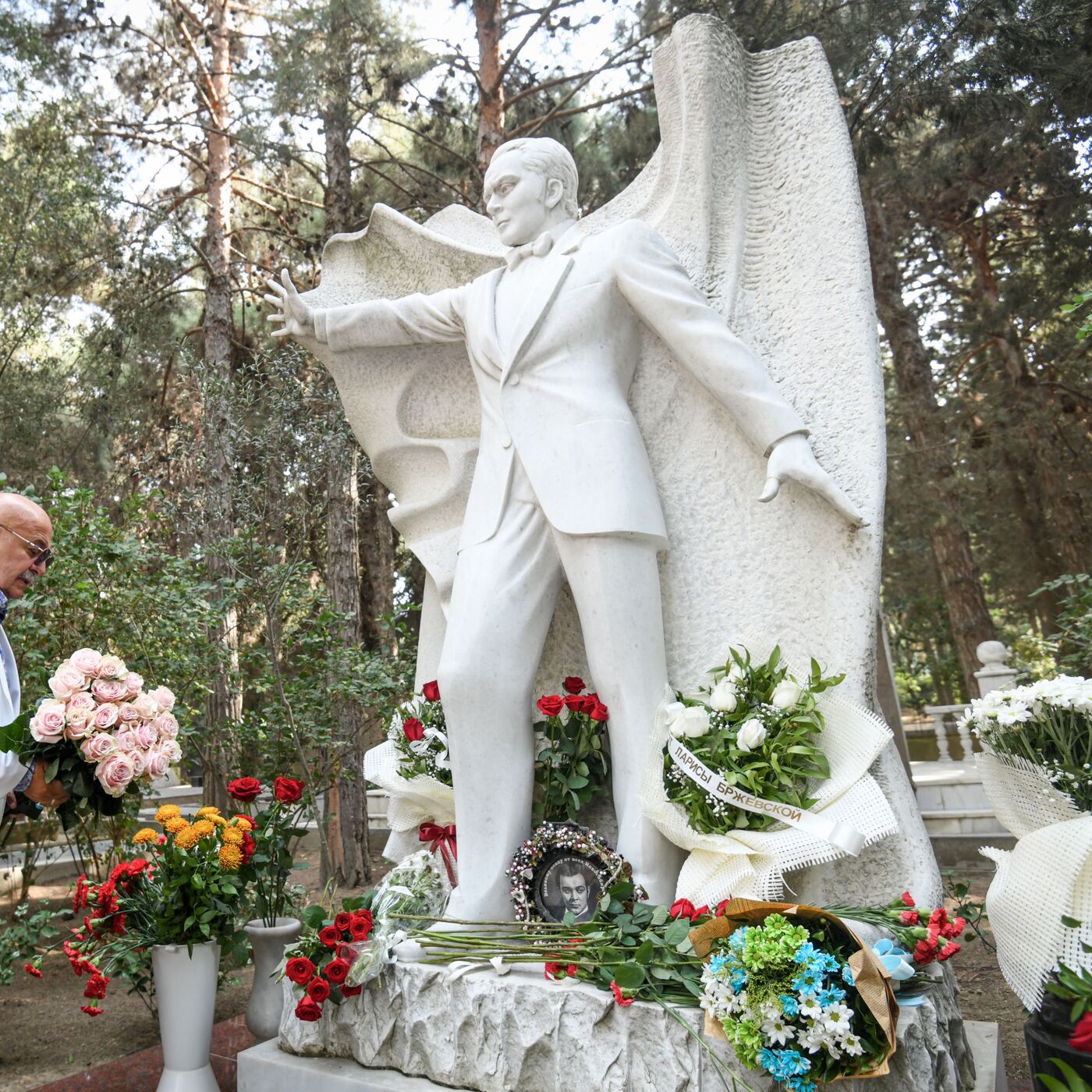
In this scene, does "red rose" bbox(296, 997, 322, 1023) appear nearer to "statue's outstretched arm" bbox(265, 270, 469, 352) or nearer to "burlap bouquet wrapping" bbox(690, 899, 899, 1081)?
"burlap bouquet wrapping" bbox(690, 899, 899, 1081)

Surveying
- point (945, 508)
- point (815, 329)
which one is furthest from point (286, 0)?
point (815, 329)

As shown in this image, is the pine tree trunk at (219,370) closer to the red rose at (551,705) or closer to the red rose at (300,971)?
the red rose at (551,705)

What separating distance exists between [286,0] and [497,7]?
2905 millimetres

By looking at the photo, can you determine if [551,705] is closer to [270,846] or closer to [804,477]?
[804,477]

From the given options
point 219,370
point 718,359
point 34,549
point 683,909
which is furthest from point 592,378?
point 219,370

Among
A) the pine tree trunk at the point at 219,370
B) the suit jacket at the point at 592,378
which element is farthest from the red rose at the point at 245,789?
the pine tree trunk at the point at 219,370

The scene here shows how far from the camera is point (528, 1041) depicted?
227cm

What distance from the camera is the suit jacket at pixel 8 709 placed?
239 centimetres

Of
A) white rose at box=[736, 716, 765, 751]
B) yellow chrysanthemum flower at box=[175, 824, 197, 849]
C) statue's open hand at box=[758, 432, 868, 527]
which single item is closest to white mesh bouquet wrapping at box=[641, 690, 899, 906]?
white rose at box=[736, 716, 765, 751]

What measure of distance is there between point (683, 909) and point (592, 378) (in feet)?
4.98

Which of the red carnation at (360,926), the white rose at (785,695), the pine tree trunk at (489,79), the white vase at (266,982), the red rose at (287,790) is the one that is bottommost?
the white vase at (266,982)

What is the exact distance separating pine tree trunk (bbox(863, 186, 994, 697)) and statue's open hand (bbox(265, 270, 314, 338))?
807 cm

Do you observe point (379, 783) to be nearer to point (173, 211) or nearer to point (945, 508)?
point (945, 508)

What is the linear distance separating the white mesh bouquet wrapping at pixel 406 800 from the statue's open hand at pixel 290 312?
1413 mm
